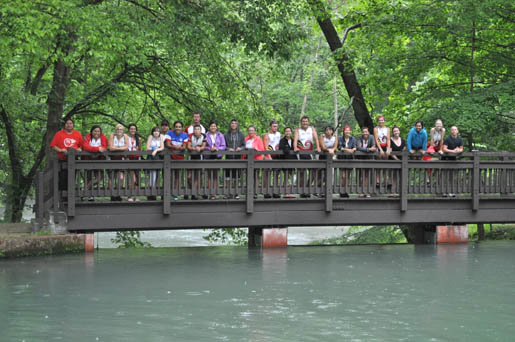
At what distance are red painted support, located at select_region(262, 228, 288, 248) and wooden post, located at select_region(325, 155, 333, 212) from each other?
3.54 feet

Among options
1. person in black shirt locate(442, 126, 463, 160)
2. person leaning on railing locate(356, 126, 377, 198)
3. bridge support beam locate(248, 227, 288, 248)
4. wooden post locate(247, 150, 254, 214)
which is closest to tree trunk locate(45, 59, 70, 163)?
wooden post locate(247, 150, 254, 214)

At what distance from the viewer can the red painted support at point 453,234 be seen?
608 inches

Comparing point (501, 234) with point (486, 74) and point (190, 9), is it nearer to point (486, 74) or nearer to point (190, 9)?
point (486, 74)

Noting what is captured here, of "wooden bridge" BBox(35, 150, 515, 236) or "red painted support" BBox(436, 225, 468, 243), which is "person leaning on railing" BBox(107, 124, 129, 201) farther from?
"red painted support" BBox(436, 225, 468, 243)

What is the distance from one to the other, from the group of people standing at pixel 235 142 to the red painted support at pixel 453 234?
1.75 metres

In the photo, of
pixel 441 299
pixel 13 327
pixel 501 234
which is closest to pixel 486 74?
pixel 501 234

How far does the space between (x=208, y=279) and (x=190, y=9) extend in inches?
264

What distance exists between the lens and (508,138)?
18.4 m

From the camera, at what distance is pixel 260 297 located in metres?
9.34

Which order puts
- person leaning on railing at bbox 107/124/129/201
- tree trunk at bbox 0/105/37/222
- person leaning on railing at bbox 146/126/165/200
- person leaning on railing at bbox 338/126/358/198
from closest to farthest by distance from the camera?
person leaning on railing at bbox 107/124/129/201 → person leaning on railing at bbox 146/126/165/200 → person leaning on railing at bbox 338/126/358/198 → tree trunk at bbox 0/105/37/222

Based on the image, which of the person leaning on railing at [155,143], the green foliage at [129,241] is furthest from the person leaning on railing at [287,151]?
the green foliage at [129,241]

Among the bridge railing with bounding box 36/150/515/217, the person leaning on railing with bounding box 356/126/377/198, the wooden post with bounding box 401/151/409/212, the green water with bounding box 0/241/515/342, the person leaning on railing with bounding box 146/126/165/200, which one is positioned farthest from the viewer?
the wooden post with bounding box 401/151/409/212

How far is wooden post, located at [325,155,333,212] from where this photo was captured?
14.2 m

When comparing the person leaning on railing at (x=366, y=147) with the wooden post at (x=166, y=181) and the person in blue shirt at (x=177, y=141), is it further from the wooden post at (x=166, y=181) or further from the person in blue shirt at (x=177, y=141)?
the wooden post at (x=166, y=181)
